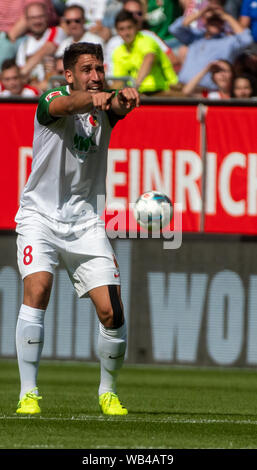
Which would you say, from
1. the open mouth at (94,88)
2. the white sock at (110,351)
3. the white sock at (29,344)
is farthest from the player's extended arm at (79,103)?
the white sock at (110,351)

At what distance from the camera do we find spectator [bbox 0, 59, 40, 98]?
1550 centimetres

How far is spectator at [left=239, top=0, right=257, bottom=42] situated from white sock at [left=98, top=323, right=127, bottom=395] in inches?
364

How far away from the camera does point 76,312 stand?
1291 centimetres

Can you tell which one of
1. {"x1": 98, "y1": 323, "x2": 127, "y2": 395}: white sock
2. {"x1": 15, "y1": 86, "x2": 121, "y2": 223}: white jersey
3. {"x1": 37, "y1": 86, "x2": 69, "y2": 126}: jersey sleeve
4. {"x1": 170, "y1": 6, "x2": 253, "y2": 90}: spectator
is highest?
{"x1": 170, "y1": 6, "x2": 253, "y2": 90}: spectator

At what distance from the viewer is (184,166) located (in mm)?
13281

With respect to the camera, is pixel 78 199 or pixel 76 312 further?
pixel 76 312

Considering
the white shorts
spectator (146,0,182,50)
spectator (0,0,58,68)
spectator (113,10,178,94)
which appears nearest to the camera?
the white shorts

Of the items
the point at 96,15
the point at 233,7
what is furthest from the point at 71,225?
the point at 96,15

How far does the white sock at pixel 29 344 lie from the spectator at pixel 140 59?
26.9ft

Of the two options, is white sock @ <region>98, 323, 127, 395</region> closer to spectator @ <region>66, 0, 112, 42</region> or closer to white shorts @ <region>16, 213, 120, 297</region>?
white shorts @ <region>16, 213, 120, 297</region>

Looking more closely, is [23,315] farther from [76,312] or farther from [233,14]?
[233,14]

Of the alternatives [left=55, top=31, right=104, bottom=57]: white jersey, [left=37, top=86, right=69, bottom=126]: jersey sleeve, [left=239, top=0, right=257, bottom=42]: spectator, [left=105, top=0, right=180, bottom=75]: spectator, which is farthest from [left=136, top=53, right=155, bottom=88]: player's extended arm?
[left=37, top=86, right=69, bottom=126]: jersey sleeve
